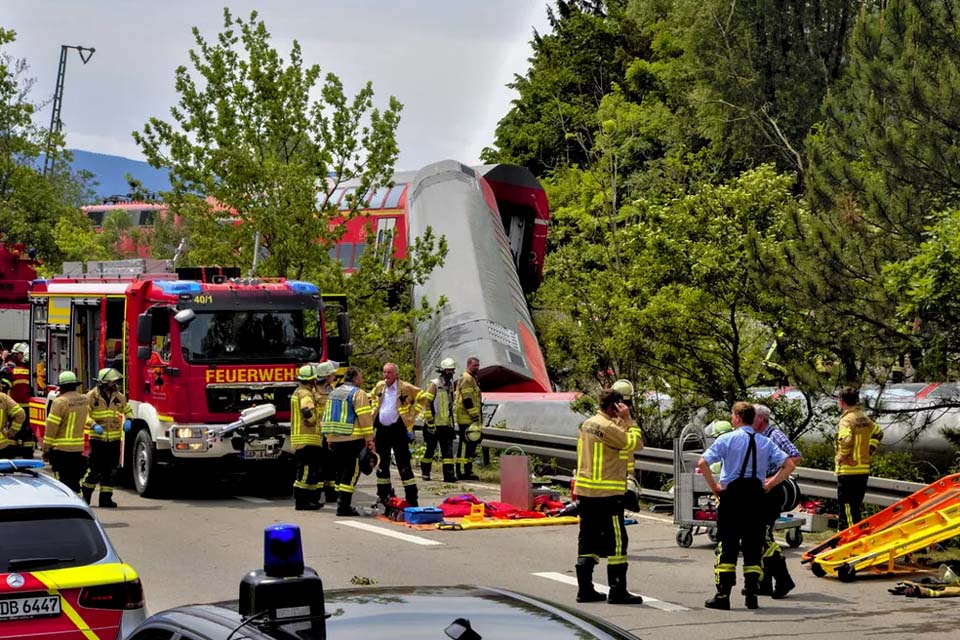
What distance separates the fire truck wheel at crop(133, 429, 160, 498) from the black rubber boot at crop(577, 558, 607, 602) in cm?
873

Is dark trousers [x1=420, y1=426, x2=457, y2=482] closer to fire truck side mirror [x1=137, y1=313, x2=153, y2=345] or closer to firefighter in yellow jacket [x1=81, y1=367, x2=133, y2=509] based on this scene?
fire truck side mirror [x1=137, y1=313, x2=153, y2=345]

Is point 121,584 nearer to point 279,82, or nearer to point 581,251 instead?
Result: point 581,251

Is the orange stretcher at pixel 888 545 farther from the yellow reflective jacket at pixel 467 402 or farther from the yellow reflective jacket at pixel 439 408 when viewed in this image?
the yellow reflective jacket at pixel 439 408

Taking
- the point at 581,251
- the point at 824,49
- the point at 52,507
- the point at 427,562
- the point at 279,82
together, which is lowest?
the point at 427,562

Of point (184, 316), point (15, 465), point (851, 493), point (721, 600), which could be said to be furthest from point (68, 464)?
point (851, 493)

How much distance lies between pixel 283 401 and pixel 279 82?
1159cm

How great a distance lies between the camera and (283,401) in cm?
1905

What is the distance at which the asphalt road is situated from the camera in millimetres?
11258

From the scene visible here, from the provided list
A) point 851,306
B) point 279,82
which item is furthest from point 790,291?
point 279,82

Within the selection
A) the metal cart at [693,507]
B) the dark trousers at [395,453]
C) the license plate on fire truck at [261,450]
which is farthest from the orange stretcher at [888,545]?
the license plate on fire truck at [261,450]

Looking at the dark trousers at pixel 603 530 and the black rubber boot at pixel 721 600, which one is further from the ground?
the dark trousers at pixel 603 530

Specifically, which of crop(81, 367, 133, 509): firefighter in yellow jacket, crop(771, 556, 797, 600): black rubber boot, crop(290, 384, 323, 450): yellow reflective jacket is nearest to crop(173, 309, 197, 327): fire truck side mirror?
crop(81, 367, 133, 509): firefighter in yellow jacket

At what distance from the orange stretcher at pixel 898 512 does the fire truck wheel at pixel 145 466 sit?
30.2ft

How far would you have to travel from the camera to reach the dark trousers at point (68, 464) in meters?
16.6
